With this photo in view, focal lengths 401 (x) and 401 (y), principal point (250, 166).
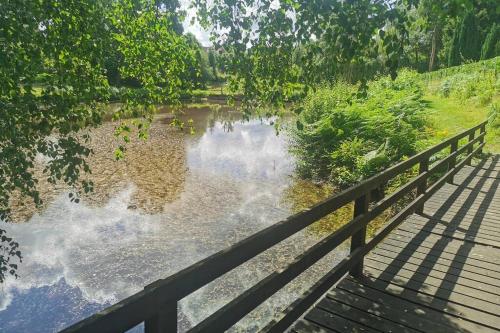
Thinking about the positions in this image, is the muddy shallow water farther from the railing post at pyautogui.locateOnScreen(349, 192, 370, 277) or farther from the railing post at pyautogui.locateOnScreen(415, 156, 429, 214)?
the railing post at pyautogui.locateOnScreen(415, 156, 429, 214)

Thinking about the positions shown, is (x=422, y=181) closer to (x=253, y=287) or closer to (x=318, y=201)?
(x=253, y=287)

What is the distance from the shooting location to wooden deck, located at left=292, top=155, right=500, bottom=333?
4340mm

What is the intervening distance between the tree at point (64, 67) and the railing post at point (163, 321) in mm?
2704

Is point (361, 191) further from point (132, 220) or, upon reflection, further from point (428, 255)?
point (132, 220)

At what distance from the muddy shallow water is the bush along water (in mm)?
1165

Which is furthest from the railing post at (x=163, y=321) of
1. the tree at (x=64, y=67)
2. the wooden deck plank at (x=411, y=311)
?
the wooden deck plank at (x=411, y=311)

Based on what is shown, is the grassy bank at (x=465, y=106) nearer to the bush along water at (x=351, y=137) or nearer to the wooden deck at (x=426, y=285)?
the bush along water at (x=351, y=137)

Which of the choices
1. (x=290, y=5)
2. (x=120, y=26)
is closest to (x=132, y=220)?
(x=120, y=26)

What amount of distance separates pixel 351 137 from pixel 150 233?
919 cm

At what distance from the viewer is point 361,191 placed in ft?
15.9

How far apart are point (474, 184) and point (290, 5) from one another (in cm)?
910

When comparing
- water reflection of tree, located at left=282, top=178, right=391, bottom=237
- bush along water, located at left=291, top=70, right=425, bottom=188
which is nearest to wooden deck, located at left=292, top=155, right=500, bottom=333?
water reflection of tree, located at left=282, top=178, right=391, bottom=237

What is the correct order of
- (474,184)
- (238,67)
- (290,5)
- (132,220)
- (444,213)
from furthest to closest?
(132,220) < (474,184) < (444,213) < (238,67) < (290,5)

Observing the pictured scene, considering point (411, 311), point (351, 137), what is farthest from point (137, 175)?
point (411, 311)
